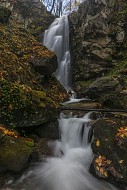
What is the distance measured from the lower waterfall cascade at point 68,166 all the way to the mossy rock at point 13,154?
350 mm

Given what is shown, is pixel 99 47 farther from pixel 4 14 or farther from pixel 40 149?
pixel 40 149

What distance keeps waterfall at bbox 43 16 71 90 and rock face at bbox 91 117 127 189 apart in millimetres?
9751

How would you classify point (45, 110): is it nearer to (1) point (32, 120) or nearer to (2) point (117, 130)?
(1) point (32, 120)

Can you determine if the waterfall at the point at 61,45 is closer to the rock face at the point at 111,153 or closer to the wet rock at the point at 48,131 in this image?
the wet rock at the point at 48,131

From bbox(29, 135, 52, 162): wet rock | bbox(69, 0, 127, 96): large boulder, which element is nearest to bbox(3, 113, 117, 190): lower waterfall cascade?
bbox(29, 135, 52, 162): wet rock

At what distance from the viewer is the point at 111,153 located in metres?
5.36

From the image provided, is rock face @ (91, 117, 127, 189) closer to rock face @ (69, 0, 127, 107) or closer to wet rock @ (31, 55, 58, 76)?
wet rock @ (31, 55, 58, 76)

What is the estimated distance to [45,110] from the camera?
7.38m

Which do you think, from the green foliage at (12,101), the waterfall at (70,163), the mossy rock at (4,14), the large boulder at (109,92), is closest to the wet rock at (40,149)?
the waterfall at (70,163)

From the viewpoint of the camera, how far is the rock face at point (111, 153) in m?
5.14

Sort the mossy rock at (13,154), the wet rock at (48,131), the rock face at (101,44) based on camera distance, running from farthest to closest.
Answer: the rock face at (101,44) < the wet rock at (48,131) < the mossy rock at (13,154)

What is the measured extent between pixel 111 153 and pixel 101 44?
438 inches

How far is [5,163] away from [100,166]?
224 centimetres

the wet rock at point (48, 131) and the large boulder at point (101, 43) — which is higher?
the large boulder at point (101, 43)
